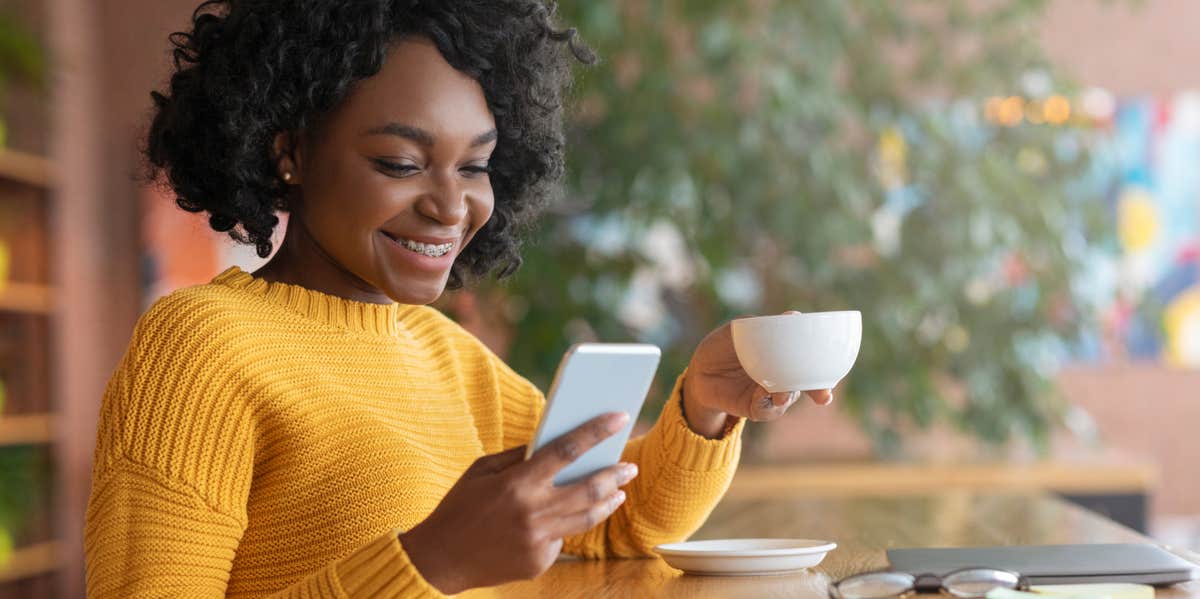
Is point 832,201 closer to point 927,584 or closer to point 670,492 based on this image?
point 670,492

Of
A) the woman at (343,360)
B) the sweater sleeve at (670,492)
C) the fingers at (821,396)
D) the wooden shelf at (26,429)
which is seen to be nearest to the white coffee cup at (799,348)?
the fingers at (821,396)

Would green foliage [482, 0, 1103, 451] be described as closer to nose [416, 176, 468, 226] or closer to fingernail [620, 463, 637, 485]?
nose [416, 176, 468, 226]

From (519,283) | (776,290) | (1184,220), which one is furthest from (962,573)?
(1184,220)

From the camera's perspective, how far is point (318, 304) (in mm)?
1267

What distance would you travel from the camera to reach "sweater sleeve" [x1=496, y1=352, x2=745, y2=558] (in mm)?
1378

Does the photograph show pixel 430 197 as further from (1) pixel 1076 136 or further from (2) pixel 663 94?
(1) pixel 1076 136

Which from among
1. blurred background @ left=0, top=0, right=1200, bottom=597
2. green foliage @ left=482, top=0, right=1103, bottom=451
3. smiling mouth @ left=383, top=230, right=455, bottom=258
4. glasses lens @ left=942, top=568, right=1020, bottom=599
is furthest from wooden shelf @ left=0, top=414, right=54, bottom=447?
glasses lens @ left=942, top=568, right=1020, bottom=599

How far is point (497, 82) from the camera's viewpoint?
1314 millimetres

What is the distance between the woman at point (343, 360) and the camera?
1.05 meters

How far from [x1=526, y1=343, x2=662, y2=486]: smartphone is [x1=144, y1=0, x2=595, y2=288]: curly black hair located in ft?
1.30

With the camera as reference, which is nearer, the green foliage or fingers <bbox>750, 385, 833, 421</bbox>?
fingers <bbox>750, 385, 833, 421</bbox>

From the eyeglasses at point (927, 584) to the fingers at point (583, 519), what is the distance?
0.19 meters

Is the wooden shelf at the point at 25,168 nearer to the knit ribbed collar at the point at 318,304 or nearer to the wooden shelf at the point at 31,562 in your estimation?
the wooden shelf at the point at 31,562

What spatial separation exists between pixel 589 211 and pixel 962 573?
2.63 metres
